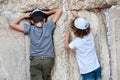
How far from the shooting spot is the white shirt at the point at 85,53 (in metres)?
5.81

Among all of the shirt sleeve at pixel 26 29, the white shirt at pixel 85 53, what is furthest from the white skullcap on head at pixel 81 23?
the shirt sleeve at pixel 26 29

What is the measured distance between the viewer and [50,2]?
5859mm

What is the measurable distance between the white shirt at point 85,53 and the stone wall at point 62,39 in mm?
89

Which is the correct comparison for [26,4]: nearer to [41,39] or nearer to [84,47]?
[41,39]

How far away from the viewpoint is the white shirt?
5.81m

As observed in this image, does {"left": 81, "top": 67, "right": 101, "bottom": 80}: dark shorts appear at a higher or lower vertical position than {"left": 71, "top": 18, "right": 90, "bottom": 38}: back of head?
lower

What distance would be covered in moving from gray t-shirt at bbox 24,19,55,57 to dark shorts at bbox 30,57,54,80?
50 mm

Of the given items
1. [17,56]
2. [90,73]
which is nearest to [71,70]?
[90,73]

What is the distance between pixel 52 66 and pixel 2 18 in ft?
2.29

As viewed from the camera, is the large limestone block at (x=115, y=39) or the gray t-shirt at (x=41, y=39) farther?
the large limestone block at (x=115, y=39)

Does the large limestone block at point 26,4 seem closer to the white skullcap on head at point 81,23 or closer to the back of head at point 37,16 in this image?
the back of head at point 37,16

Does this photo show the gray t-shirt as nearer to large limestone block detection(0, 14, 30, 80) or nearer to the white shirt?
large limestone block detection(0, 14, 30, 80)

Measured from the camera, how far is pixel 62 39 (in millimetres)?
5895

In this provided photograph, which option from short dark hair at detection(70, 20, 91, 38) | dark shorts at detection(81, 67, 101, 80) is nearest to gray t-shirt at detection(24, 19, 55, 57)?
short dark hair at detection(70, 20, 91, 38)
